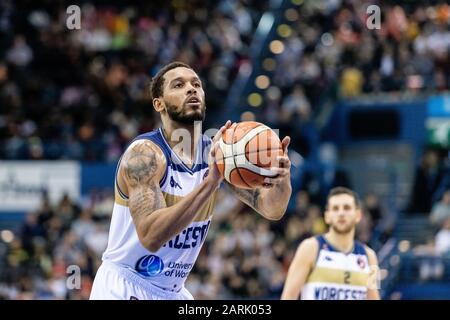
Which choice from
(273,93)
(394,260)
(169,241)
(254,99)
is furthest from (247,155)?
(254,99)

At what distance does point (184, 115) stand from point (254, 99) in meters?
14.1

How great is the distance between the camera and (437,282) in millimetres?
15672

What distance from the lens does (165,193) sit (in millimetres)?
7273

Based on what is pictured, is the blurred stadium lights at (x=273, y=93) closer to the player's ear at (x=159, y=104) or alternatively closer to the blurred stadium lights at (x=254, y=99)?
the blurred stadium lights at (x=254, y=99)

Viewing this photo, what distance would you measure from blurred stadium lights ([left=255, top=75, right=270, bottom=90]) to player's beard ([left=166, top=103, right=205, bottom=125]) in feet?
45.9

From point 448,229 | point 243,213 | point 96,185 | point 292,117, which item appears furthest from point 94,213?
point 448,229

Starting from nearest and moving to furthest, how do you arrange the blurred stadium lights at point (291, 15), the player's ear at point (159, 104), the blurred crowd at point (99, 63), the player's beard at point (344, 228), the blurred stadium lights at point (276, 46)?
the player's ear at point (159, 104), the player's beard at point (344, 228), the blurred crowd at point (99, 63), the blurred stadium lights at point (276, 46), the blurred stadium lights at point (291, 15)

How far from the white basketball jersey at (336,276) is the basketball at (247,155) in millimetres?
3514

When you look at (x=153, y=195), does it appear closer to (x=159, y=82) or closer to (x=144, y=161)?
(x=144, y=161)

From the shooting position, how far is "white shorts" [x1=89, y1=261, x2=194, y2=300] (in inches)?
294

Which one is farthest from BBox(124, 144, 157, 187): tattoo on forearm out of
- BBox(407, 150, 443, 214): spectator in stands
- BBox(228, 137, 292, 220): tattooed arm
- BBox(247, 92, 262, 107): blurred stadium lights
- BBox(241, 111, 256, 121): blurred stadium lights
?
BBox(247, 92, 262, 107): blurred stadium lights

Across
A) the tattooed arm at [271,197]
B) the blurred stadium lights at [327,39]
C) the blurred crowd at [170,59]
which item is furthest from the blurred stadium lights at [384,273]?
the tattooed arm at [271,197]

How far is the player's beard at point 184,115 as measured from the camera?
24.0 ft

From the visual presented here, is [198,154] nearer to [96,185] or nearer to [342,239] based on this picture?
[342,239]
